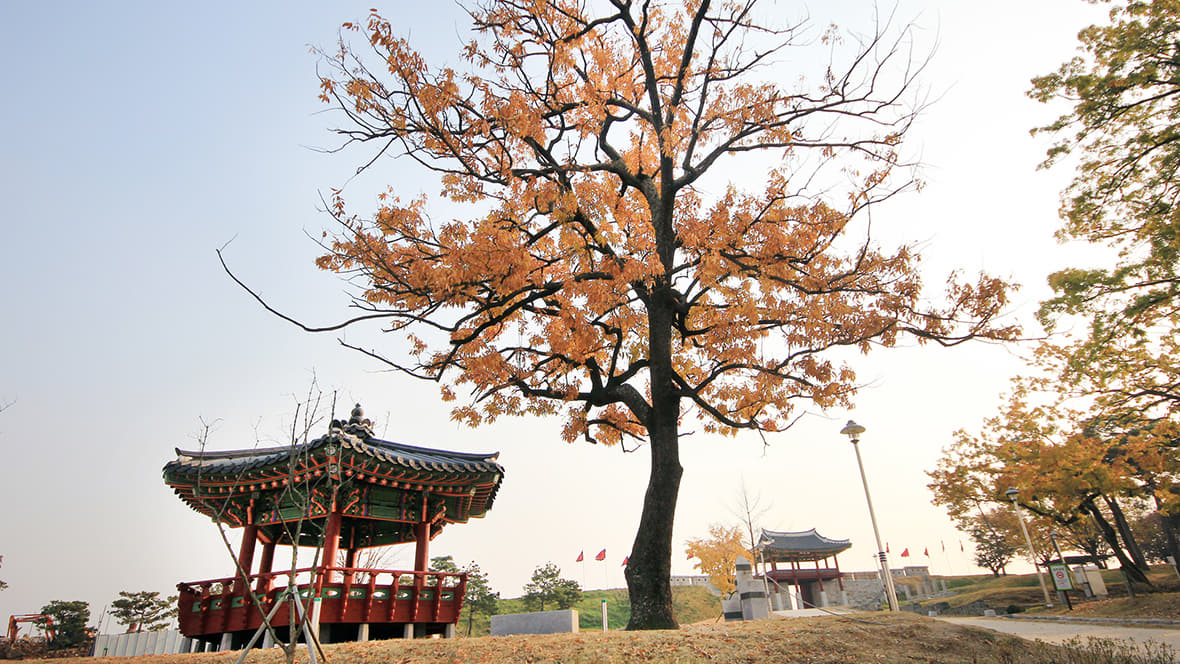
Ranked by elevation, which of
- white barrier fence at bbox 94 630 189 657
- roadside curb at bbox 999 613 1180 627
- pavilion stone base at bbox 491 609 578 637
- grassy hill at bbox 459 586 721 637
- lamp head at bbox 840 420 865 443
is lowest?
grassy hill at bbox 459 586 721 637

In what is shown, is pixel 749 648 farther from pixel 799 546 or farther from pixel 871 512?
pixel 799 546

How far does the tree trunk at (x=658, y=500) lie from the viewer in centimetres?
707

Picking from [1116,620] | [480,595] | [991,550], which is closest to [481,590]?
[480,595]

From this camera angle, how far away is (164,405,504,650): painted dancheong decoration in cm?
1040

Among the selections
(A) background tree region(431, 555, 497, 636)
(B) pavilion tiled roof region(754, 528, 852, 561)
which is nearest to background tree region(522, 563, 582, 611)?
(A) background tree region(431, 555, 497, 636)

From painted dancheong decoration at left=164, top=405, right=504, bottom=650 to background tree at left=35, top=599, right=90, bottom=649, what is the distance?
11.1m

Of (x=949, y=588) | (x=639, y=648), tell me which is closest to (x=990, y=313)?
(x=639, y=648)

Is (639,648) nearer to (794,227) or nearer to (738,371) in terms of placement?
(738,371)

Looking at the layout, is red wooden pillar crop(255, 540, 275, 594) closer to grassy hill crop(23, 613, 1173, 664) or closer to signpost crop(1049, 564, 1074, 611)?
grassy hill crop(23, 613, 1173, 664)

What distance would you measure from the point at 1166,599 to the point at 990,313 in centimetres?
1565

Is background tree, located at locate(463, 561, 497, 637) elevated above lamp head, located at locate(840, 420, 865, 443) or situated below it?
below

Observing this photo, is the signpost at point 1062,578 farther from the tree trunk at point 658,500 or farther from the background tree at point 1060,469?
the tree trunk at point 658,500

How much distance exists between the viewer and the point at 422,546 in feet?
40.8

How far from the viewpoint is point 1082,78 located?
37.2 feet
